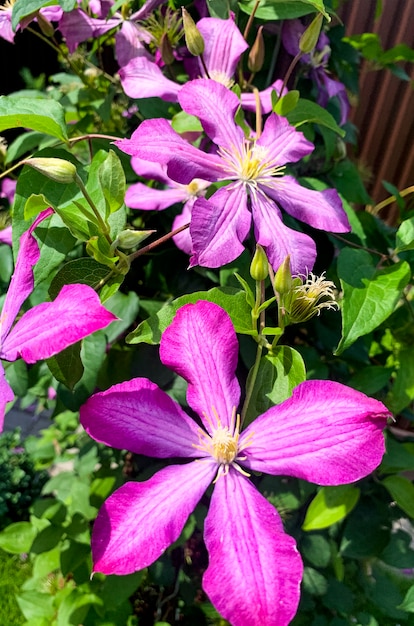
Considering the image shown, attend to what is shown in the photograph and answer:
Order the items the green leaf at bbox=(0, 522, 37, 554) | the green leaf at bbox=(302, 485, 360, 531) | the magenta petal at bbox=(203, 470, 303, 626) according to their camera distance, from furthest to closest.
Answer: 1. the green leaf at bbox=(0, 522, 37, 554)
2. the green leaf at bbox=(302, 485, 360, 531)
3. the magenta petal at bbox=(203, 470, 303, 626)

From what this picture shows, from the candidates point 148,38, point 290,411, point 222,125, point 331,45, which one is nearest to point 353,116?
point 331,45

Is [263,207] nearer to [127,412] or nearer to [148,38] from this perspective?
[127,412]

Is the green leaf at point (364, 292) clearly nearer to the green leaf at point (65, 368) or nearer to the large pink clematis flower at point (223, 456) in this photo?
the large pink clematis flower at point (223, 456)

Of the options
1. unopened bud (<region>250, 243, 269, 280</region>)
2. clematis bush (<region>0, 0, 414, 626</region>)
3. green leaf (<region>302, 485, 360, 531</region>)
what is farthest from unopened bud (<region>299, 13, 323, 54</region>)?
green leaf (<region>302, 485, 360, 531</region>)

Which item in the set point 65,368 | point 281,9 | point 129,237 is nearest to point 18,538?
point 65,368

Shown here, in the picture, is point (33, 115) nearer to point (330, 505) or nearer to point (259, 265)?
point (259, 265)

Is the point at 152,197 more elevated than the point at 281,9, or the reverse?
the point at 281,9

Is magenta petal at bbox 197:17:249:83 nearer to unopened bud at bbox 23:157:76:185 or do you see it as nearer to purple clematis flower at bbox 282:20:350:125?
purple clematis flower at bbox 282:20:350:125
